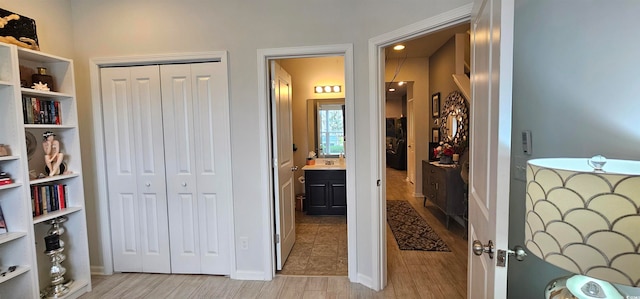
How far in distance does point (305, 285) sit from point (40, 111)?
2544mm

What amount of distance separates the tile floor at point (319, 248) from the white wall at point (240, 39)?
1.23ft

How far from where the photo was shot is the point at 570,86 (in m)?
1.25

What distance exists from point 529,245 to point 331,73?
411 centimetres

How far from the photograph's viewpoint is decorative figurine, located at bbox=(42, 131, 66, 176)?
2.21 m

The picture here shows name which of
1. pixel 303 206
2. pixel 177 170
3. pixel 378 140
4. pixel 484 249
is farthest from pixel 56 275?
pixel 484 249

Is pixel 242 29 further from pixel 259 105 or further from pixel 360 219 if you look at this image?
pixel 360 219

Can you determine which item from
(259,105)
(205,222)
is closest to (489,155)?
(259,105)

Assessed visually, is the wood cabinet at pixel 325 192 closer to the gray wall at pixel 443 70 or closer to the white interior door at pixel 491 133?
the gray wall at pixel 443 70

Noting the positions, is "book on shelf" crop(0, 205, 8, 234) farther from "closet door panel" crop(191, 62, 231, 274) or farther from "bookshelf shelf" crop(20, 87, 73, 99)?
"closet door panel" crop(191, 62, 231, 274)

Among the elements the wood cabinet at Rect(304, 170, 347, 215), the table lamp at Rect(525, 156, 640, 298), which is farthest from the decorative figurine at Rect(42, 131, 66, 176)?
the table lamp at Rect(525, 156, 640, 298)

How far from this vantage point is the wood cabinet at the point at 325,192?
167 inches

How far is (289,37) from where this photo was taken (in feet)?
7.93

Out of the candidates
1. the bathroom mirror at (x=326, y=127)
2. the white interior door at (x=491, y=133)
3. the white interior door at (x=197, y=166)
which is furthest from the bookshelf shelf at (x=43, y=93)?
the bathroom mirror at (x=326, y=127)

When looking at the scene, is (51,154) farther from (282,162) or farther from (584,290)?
(584,290)
